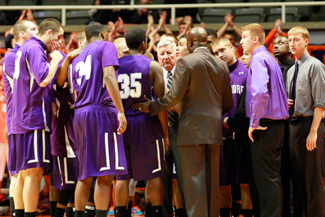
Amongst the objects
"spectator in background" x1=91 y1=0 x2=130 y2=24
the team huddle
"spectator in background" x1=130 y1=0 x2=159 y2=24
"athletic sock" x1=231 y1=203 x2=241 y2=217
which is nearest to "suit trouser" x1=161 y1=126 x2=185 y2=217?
the team huddle

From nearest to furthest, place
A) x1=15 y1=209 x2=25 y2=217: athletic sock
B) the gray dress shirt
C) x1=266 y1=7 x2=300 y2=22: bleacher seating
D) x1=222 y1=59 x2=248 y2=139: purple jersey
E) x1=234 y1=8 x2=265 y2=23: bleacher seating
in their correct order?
x1=15 y1=209 x2=25 y2=217: athletic sock, the gray dress shirt, x1=222 y1=59 x2=248 y2=139: purple jersey, x1=234 y1=8 x2=265 y2=23: bleacher seating, x1=266 y1=7 x2=300 y2=22: bleacher seating

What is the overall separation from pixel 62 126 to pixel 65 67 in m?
0.83

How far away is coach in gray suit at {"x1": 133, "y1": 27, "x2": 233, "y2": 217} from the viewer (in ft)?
13.7

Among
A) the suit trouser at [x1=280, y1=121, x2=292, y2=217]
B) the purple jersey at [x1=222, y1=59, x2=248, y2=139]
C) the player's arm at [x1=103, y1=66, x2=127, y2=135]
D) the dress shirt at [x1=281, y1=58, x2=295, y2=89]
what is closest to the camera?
the player's arm at [x1=103, y1=66, x2=127, y2=135]

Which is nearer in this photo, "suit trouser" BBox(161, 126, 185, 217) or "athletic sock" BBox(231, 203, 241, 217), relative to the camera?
"suit trouser" BBox(161, 126, 185, 217)

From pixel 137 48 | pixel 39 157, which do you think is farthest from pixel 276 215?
pixel 39 157

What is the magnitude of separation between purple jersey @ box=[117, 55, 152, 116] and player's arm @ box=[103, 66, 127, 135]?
410 millimetres

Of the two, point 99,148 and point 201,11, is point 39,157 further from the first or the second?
point 201,11

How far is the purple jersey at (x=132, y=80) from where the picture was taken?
4500 millimetres

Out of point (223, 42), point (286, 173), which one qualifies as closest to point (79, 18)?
point (223, 42)

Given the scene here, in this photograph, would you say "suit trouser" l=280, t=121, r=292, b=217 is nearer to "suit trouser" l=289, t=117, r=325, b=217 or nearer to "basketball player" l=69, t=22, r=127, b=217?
"suit trouser" l=289, t=117, r=325, b=217

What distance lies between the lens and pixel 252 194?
181 inches

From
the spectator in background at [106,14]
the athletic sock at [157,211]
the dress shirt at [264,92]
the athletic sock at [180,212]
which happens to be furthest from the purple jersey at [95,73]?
the spectator in background at [106,14]

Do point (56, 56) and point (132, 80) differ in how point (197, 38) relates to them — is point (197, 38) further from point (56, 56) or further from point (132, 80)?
point (56, 56)
